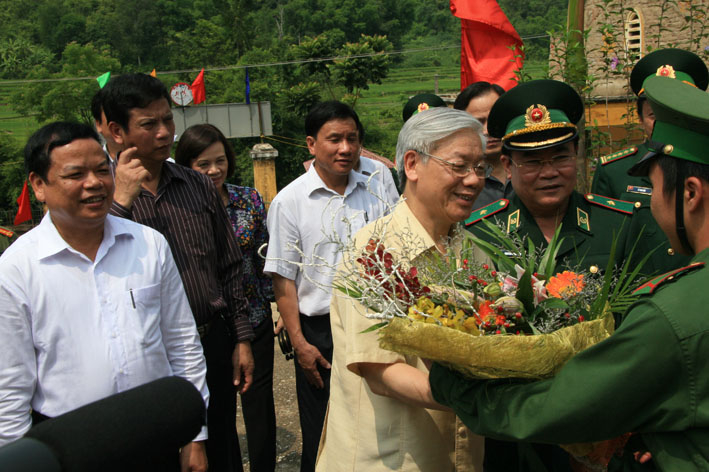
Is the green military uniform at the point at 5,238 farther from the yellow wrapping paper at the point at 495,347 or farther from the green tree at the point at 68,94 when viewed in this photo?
the green tree at the point at 68,94

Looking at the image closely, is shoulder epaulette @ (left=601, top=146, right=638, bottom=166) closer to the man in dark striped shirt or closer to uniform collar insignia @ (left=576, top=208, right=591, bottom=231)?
uniform collar insignia @ (left=576, top=208, right=591, bottom=231)

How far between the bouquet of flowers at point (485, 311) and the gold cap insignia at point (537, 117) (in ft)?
3.14

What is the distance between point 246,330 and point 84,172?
120 centimetres

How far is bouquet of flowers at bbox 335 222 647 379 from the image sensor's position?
4.74 feet

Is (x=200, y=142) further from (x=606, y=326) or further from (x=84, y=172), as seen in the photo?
(x=606, y=326)

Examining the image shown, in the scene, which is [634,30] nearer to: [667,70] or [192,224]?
[667,70]

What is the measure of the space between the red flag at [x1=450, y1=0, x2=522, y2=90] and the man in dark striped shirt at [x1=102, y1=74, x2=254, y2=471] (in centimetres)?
400

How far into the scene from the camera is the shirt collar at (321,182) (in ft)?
11.5

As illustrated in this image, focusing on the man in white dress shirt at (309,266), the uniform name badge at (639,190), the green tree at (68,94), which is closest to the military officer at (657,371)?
the man in white dress shirt at (309,266)

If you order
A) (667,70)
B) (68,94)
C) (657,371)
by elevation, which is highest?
(667,70)

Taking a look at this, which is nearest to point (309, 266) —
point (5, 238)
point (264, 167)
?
point (5, 238)

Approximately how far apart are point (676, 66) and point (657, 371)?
3078mm

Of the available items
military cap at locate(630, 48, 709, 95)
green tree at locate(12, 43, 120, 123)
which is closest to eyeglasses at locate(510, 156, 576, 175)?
military cap at locate(630, 48, 709, 95)

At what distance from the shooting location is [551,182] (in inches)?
101
